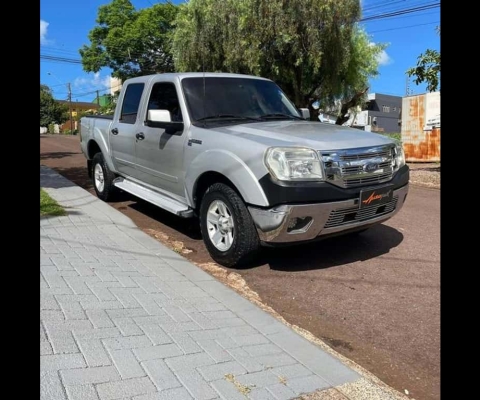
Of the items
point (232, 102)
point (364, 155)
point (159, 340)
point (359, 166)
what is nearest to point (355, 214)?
point (359, 166)

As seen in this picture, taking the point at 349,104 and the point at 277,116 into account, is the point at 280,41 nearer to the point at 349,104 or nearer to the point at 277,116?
the point at 349,104

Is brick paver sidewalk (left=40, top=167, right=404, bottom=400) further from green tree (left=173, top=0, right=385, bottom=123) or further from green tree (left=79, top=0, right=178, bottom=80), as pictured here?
green tree (left=79, top=0, right=178, bottom=80)

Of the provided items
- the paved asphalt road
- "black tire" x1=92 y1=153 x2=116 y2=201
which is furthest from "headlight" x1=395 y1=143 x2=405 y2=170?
"black tire" x1=92 y1=153 x2=116 y2=201

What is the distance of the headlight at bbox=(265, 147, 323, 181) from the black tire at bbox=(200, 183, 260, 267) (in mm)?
544

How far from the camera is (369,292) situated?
4.23m

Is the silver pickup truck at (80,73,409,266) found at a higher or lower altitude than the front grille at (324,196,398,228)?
higher

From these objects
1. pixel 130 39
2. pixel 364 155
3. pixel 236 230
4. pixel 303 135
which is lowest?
pixel 236 230

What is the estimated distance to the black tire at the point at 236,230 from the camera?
443 centimetres

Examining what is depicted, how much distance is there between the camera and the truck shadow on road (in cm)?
497

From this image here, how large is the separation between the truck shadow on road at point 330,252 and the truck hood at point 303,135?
1320 millimetres

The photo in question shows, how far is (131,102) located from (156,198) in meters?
1.82

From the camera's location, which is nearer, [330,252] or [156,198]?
[330,252]
